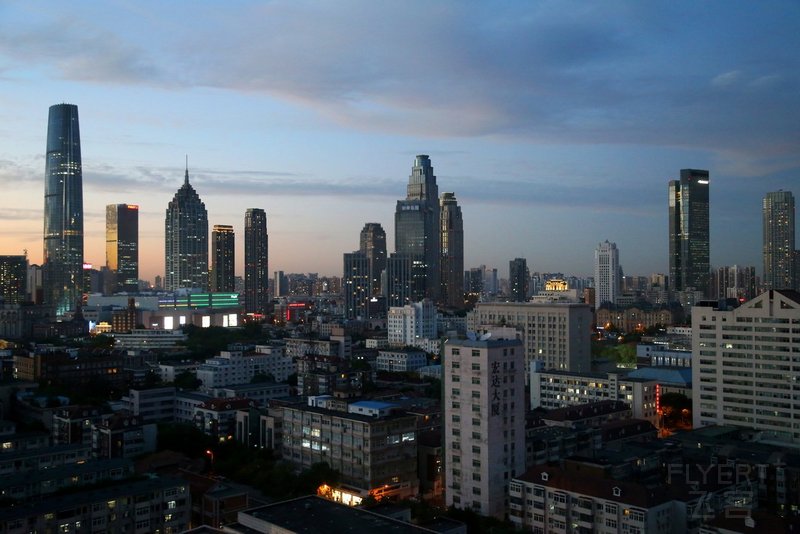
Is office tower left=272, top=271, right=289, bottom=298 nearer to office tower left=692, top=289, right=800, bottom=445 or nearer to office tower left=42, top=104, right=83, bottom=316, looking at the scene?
office tower left=42, top=104, right=83, bottom=316

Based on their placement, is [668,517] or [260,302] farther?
[260,302]

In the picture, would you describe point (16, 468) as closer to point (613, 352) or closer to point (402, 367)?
point (402, 367)

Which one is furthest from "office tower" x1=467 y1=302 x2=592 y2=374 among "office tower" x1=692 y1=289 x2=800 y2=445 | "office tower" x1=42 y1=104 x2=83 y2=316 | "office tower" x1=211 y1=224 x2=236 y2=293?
"office tower" x1=42 y1=104 x2=83 y2=316

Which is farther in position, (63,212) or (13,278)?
(63,212)

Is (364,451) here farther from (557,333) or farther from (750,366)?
(557,333)

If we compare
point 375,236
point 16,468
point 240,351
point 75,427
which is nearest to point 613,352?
point 240,351

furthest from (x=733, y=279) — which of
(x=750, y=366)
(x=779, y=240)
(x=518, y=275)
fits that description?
(x=750, y=366)
